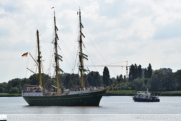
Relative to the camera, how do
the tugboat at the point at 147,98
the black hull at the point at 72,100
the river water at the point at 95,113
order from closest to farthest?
the river water at the point at 95,113
the black hull at the point at 72,100
the tugboat at the point at 147,98

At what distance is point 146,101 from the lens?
134750 mm

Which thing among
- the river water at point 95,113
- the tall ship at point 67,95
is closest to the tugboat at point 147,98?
the river water at point 95,113

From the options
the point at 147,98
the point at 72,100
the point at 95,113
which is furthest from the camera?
the point at 147,98

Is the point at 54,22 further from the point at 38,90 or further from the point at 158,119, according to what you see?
the point at 158,119

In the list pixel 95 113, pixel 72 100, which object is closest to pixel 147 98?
pixel 72 100

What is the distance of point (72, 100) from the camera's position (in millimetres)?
102688

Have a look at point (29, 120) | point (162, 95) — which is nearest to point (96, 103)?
point (29, 120)

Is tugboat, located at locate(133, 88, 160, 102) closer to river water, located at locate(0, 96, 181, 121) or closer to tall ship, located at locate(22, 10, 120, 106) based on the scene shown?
river water, located at locate(0, 96, 181, 121)

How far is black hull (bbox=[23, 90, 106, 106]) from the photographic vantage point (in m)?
100

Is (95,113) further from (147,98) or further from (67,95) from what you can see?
(147,98)

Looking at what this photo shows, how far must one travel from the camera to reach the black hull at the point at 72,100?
100250 millimetres

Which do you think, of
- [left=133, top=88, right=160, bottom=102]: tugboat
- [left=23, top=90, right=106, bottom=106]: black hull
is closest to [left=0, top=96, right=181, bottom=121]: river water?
[left=23, top=90, right=106, bottom=106]: black hull

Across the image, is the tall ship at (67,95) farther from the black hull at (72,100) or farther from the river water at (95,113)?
the river water at (95,113)

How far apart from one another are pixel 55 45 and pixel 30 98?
21257 mm
